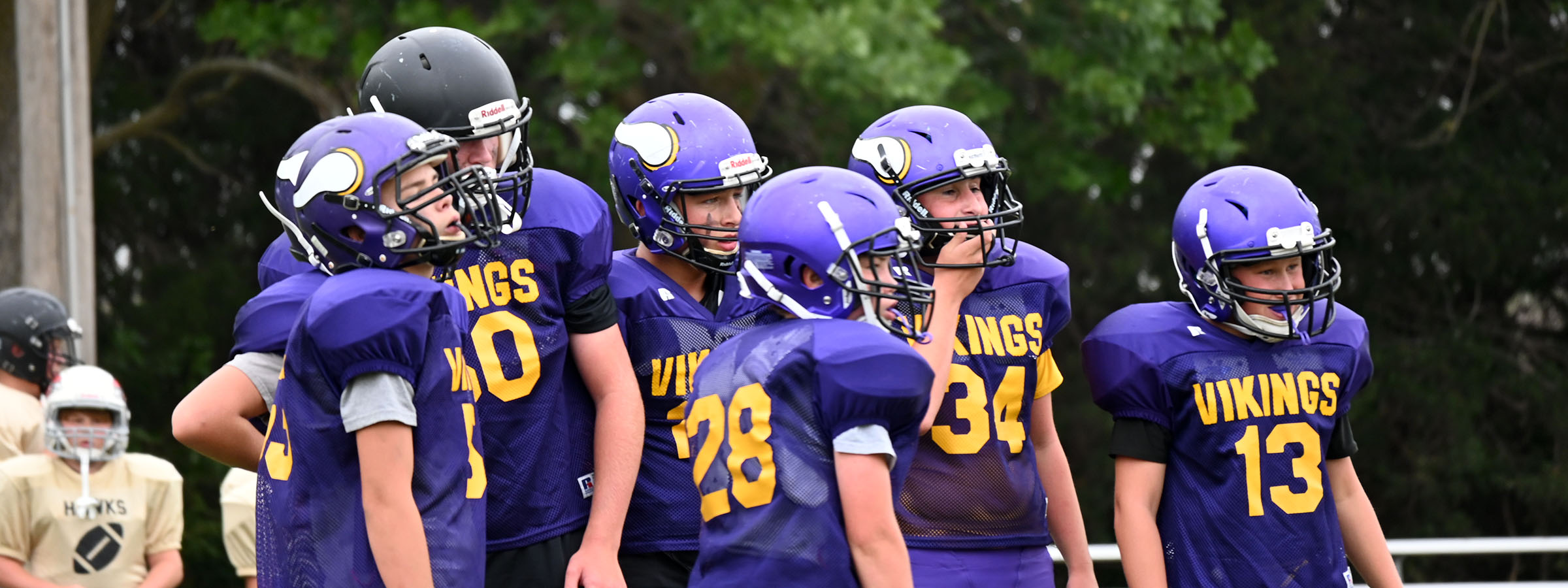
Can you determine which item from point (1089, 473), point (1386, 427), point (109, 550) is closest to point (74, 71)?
point (109, 550)

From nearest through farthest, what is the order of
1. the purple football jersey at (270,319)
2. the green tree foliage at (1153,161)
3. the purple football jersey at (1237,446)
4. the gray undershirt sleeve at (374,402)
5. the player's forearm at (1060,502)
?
the gray undershirt sleeve at (374,402)
the purple football jersey at (270,319)
the purple football jersey at (1237,446)
the player's forearm at (1060,502)
the green tree foliage at (1153,161)

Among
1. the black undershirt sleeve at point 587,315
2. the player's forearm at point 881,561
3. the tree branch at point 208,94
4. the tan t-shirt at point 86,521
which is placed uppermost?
the tree branch at point 208,94

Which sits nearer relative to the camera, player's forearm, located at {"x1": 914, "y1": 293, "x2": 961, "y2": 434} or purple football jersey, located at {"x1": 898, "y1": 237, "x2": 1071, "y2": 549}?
player's forearm, located at {"x1": 914, "y1": 293, "x2": 961, "y2": 434}

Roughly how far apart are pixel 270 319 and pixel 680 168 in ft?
2.99

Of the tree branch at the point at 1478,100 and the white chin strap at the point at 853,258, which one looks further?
the tree branch at the point at 1478,100

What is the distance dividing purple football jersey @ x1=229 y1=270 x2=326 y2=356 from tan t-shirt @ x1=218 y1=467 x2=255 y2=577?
2989 mm

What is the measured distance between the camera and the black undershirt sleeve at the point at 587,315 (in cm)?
321

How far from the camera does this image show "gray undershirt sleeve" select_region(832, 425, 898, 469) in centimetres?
251

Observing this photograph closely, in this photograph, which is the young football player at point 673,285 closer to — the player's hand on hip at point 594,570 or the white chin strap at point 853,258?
the player's hand on hip at point 594,570

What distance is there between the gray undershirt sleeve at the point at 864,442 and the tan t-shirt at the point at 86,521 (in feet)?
12.6

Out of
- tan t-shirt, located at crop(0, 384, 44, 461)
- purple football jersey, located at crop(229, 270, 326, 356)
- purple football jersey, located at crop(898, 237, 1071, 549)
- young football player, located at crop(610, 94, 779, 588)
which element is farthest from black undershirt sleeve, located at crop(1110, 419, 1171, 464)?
tan t-shirt, located at crop(0, 384, 44, 461)

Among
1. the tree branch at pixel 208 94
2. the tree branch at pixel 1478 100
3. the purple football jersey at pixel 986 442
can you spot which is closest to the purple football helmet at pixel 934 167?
the purple football jersey at pixel 986 442

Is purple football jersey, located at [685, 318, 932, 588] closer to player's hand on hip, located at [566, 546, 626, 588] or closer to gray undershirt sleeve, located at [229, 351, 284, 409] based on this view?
player's hand on hip, located at [566, 546, 626, 588]

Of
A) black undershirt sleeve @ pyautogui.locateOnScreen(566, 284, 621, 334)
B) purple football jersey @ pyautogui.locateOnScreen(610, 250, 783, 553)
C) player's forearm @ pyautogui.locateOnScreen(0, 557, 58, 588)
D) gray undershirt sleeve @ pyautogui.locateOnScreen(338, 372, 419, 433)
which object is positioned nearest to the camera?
gray undershirt sleeve @ pyautogui.locateOnScreen(338, 372, 419, 433)
